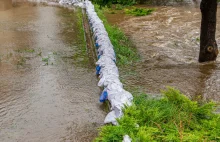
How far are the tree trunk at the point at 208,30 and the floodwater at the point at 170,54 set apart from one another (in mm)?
225

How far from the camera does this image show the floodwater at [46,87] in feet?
15.2

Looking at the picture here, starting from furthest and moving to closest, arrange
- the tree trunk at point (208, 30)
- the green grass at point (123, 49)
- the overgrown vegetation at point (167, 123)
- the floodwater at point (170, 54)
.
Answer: the green grass at point (123, 49) < the tree trunk at point (208, 30) < the floodwater at point (170, 54) < the overgrown vegetation at point (167, 123)

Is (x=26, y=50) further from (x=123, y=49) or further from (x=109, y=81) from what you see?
(x=109, y=81)

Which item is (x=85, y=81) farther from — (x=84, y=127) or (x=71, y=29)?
(x=71, y=29)

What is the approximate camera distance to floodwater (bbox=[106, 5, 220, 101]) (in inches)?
239

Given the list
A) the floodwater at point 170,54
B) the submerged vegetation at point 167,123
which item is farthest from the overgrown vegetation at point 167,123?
the floodwater at point 170,54

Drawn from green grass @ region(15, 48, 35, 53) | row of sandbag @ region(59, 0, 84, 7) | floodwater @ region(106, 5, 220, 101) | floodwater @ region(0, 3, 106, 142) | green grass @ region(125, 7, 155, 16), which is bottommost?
floodwater @ region(106, 5, 220, 101)

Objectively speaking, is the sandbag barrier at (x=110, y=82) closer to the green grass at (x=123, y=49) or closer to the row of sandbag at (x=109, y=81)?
the row of sandbag at (x=109, y=81)

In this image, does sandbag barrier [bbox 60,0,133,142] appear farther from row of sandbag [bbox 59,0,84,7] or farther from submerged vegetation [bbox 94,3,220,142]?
row of sandbag [bbox 59,0,84,7]

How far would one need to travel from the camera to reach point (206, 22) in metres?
6.94

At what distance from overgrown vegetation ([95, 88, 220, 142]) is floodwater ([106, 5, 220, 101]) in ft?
1.51

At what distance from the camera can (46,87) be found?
6.17 m

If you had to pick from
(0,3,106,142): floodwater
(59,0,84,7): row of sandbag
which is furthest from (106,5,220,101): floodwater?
(59,0,84,7): row of sandbag

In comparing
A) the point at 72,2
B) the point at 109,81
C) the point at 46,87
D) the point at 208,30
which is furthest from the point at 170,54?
the point at 72,2
